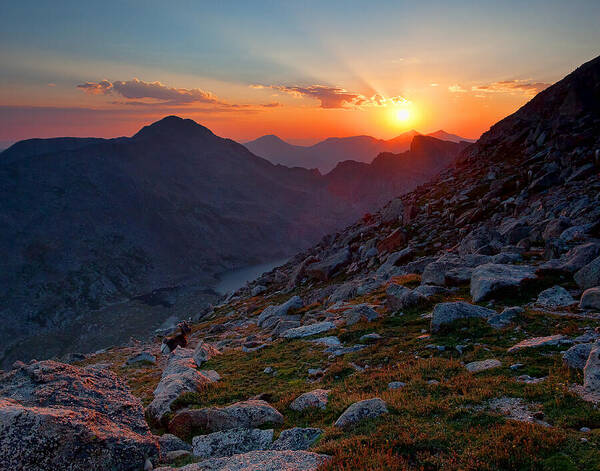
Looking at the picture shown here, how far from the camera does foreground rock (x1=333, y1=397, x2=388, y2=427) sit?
10.4m

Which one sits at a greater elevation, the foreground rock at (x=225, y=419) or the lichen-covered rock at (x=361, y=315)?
the foreground rock at (x=225, y=419)

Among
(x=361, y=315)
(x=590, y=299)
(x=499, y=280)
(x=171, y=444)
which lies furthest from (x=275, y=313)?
(x=590, y=299)

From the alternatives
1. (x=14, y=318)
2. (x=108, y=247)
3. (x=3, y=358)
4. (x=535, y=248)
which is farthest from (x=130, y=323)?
(x=535, y=248)

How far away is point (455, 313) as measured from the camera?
18094mm

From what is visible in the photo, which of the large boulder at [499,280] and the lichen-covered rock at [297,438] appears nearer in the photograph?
the lichen-covered rock at [297,438]

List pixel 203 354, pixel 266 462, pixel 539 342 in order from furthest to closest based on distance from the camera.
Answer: pixel 203 354
pixel 539 342
pixel 266 462

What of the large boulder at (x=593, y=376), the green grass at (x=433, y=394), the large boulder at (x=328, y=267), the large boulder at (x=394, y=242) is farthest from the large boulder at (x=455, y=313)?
the large boulder at (x=328, y=267)

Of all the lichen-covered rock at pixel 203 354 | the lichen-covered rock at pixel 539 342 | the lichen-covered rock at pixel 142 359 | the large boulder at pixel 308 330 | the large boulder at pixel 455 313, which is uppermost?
the lichen-covered rock at pixel 539 342

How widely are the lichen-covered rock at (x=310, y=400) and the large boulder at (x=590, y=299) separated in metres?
12.6

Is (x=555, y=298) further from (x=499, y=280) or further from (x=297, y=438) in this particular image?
(x=297, y=438)

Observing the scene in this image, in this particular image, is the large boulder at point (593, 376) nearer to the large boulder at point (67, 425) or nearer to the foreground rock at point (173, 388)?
the large boulder at point (67, 425)

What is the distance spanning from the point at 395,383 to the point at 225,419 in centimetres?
619

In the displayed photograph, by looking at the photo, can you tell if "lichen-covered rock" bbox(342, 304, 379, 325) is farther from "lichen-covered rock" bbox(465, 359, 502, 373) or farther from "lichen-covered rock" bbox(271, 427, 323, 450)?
"lichen-covered rock" bbox(271, 427, 323, 450)

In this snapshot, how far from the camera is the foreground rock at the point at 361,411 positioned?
1041 centimetres
